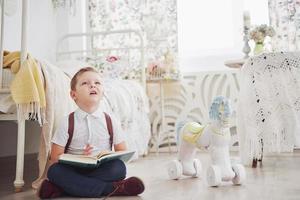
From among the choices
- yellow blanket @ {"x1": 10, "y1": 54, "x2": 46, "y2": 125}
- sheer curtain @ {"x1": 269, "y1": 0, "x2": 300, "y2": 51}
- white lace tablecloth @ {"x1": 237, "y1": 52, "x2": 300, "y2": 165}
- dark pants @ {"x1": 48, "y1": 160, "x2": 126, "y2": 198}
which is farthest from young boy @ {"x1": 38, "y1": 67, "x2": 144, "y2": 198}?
sheer curtain @ {"x1": 269, "y1": 0, "x2": 300, "y2": 51}

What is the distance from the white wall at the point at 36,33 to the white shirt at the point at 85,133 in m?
0.85

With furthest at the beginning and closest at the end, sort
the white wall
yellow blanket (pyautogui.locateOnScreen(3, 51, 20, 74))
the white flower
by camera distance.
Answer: the white flower
the white wall
yellow blanket (pyautogui.locateOnScreen(3, 51, 20, 74))

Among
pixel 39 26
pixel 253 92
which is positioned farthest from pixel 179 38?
pixel 253 92

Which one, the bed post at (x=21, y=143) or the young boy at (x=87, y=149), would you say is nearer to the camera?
the young boy at (x=87, y=149)

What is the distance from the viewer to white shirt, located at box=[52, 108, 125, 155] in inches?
52.8

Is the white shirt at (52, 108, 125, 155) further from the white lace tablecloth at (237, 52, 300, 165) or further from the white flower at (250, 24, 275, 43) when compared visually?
the white flower at (250, 24, 275, 43)

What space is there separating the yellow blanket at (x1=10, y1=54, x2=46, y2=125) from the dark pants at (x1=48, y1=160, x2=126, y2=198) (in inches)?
11.8

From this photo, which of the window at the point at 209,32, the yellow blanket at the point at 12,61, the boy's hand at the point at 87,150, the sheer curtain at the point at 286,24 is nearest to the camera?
the boy's hand at the point at 87,150

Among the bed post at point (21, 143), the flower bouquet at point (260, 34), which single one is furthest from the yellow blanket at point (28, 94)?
the flower bouquet at point (260, 34)

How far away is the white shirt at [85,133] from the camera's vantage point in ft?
4.40

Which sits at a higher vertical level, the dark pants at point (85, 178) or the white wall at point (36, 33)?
the white wall at point (36, 33)

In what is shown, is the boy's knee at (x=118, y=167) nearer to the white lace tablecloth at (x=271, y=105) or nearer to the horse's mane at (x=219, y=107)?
the horse's mane at (x=219, y=107)

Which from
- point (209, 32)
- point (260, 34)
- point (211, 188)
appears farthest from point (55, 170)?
point (209, 32)

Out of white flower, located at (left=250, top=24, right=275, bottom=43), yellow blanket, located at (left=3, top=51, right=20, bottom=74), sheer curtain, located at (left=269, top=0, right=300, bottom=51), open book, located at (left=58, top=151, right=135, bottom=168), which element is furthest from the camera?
sheer curtain, located at (left=269, top=0, right=300, bottom=51)
